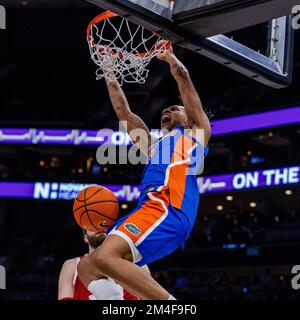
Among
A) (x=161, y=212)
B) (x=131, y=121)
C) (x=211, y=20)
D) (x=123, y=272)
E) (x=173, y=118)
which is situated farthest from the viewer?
(x=131, y=121)

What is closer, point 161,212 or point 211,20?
point 161,212

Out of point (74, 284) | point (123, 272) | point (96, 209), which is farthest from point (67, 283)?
point (123, 272)

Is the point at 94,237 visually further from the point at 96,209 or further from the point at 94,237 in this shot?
the point at 96,209

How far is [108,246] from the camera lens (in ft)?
14.2

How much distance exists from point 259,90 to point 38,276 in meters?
8.00

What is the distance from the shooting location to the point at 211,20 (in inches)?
195

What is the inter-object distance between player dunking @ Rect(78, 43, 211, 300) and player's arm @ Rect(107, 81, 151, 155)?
0.32 meters

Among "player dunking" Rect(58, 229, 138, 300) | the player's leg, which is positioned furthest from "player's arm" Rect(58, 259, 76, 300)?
the player's leg

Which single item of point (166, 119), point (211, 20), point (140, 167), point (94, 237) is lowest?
point (94, 237)

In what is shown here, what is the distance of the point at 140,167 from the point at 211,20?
1604 centimetres

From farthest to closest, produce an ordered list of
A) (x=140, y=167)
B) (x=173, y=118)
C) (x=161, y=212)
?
1. (x=140, y=167)
2. (x=173, y=118)
3. (x=161, y=212)

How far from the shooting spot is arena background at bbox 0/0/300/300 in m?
17.2
